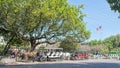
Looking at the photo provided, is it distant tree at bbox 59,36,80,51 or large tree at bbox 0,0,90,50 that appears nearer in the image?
large tree at bbox 0,0,90,50

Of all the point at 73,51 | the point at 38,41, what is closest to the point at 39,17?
the point at 38,41

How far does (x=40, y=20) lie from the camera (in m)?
53.8

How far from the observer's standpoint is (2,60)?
158 feet

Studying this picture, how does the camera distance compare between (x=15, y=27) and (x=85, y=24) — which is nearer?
(x=15, y=27)

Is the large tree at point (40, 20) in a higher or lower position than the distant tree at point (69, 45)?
higher

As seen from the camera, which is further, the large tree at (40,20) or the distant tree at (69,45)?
the distant tree at (69,45)

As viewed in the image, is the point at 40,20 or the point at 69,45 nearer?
the point at 40,20

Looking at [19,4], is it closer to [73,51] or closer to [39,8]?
[39,8]

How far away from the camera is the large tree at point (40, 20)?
170ft

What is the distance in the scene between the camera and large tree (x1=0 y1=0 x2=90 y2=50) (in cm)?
5191

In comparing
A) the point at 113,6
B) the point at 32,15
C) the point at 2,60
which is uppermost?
the point at 32,15

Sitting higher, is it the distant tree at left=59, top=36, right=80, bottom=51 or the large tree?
the large tree

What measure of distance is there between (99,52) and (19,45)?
3327 cm

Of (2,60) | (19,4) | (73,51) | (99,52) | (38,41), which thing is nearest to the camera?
(2,60)
